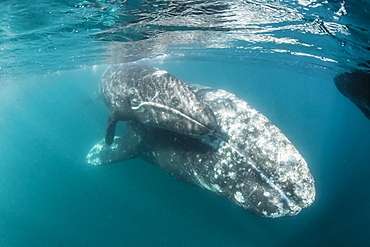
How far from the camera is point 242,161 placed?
5.96m

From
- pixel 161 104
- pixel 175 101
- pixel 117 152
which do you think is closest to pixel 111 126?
pixel 117 152

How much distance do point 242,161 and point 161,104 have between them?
287cm

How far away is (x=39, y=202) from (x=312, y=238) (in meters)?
23.9

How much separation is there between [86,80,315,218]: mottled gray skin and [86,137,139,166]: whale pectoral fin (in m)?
1.29

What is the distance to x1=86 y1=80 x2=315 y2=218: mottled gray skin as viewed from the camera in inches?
214

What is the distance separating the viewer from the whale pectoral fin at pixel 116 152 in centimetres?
866

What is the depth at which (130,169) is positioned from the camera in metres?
15.4

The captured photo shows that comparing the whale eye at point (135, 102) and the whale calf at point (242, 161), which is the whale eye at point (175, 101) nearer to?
the whale calf at point (242, 161)

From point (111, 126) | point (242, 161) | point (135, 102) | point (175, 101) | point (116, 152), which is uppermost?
point (175, 101)

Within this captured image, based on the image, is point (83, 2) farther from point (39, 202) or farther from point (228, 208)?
point (39, 202)

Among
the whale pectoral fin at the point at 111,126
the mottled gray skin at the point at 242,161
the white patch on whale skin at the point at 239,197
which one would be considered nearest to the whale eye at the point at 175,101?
the mottled gray skin at the point at 242,161

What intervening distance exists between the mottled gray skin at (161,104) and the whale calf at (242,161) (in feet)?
2.46

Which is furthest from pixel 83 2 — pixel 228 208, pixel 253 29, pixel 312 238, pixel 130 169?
pixel 312 238

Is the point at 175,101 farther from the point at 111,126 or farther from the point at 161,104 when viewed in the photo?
the point at 111,126
